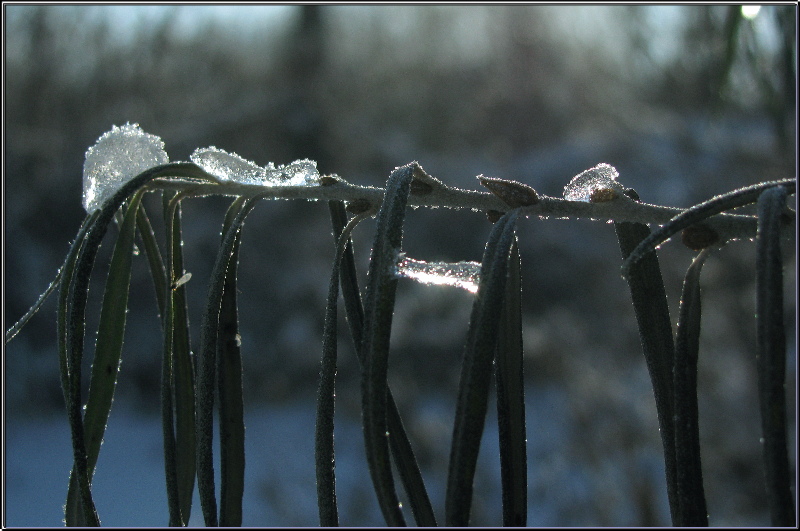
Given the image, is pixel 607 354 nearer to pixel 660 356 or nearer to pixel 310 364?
pixel 310 364

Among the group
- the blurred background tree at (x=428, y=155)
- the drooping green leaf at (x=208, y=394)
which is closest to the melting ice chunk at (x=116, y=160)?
the drooping green leaf at (x=208, y=394)

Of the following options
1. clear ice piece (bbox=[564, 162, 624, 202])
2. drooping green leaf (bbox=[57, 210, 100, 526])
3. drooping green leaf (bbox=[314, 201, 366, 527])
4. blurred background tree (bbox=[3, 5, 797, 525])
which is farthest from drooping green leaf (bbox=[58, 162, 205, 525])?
blurred background tree (bbox=[3, 5, 797, 525])

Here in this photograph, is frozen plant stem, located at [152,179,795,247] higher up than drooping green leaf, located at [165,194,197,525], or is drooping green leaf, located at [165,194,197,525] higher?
frozen plant stem, located at [152,179,795,247]

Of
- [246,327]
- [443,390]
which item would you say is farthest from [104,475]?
[443,390]

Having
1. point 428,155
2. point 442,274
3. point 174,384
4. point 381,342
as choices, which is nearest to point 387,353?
point 381,342

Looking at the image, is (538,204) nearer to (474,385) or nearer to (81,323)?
(474,385)

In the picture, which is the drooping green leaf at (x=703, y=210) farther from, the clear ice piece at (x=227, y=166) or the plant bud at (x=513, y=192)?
the clear ice piece at (x=227, y=166)

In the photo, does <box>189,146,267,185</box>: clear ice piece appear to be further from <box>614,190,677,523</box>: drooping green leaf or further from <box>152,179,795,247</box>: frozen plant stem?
<box>614,190,677,523</box>: drooping green leaf
